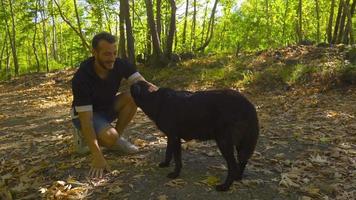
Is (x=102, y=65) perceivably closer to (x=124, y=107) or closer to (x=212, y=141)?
(x=124, y=107)

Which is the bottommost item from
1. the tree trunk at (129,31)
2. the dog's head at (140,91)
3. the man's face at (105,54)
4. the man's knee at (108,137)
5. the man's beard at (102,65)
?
the man's knee at (108,137)

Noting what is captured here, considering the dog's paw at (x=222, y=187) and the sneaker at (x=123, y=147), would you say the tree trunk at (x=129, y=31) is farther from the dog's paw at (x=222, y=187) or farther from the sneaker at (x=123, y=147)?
the dog's paw at (x=222, y=187)

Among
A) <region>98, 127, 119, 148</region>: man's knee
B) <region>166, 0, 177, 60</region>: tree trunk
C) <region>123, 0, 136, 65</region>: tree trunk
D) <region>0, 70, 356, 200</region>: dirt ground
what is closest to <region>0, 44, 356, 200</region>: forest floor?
<region>0, 70, 356, 200</region>: dirt ground

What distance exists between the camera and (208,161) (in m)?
4.95

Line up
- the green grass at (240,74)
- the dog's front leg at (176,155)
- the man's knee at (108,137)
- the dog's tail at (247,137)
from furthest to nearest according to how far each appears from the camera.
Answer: the green grass at (240,74)
the man's knee at (108,137)
the dog's front leg at (176,155)
the dog's tail at (247,137)

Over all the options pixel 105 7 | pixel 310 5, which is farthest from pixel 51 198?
pixel 310 5

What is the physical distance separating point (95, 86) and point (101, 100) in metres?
0.29

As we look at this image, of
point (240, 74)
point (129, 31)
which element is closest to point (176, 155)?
point (240, 74)

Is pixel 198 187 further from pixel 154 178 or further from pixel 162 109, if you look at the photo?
pixel 162 109

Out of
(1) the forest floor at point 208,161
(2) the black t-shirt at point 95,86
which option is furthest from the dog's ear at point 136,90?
(1) the forest floor at point 208,161

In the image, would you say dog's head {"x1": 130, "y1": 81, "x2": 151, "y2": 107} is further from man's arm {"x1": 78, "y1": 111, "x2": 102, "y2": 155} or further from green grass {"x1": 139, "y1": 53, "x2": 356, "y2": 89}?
green grass {"x1": 139, "y1": 53, "x2": 356, "y2": 89}

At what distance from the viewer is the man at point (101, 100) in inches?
178

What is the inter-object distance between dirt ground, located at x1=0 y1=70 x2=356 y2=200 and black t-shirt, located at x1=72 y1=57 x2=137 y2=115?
76cm

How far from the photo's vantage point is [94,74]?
4.83m
